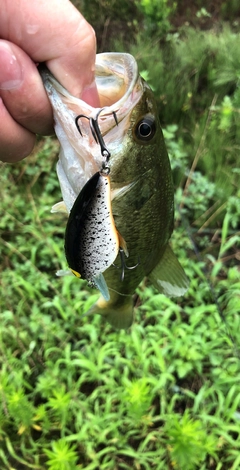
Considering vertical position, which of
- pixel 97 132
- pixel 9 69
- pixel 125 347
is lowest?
pixel 125 347

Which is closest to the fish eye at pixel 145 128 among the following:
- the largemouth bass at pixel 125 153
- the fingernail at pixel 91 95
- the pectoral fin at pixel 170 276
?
the largemouth bass at pixel 125 153

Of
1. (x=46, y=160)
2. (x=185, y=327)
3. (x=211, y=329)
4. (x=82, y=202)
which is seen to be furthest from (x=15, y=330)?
(x=82, y=202)

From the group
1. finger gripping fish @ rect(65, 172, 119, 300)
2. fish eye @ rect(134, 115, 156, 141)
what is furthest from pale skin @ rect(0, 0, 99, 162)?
finger gripping fish @ rect(65, 172, 119, 300)

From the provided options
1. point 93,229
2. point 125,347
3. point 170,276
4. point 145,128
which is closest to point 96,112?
point 145,128

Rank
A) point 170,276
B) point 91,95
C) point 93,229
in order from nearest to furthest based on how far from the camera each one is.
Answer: point 93,229, point 91,95, point 170,276

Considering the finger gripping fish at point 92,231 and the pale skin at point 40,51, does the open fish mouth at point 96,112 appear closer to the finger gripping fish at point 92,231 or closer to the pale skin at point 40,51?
the pale skin at point 40,51

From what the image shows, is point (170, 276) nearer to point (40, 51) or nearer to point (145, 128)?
point (145, 128)

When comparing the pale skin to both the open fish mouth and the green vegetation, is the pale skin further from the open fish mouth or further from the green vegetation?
the green vegetation
